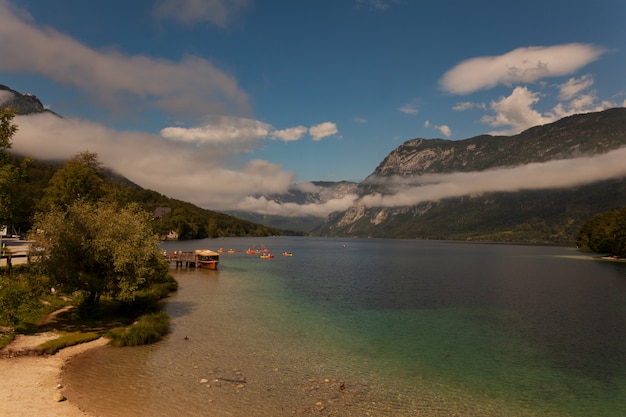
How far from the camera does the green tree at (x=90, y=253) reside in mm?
33688

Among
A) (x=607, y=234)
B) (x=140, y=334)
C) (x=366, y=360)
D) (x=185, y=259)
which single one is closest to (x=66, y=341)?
(x=140, y=334)

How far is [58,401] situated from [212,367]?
9.10 metres

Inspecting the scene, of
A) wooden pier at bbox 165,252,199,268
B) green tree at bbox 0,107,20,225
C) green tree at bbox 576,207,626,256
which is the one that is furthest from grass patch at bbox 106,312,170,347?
green tree at bbox 576,207,626,256

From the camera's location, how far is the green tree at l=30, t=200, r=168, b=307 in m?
33.7

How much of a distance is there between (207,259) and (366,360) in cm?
7139

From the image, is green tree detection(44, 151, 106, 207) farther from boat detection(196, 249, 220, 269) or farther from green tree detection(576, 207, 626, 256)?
green tree detection(576, 207, 626, 256)

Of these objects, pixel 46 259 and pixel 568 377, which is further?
pixel 46 259

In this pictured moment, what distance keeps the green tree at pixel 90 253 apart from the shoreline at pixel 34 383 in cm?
720

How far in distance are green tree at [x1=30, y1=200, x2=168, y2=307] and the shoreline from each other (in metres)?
7.20

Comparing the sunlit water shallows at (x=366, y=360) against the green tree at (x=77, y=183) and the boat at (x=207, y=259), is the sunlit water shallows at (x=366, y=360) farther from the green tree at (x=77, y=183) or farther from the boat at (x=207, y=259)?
the boat at (x=207, y=259)

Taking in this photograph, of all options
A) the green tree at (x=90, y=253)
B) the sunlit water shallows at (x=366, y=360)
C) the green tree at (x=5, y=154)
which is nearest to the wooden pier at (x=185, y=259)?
the sunlit water shallows at (x=366, y=360)

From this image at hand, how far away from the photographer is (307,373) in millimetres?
25188

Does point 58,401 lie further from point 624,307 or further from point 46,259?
point 624,307

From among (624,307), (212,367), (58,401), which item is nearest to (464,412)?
(212,367)
